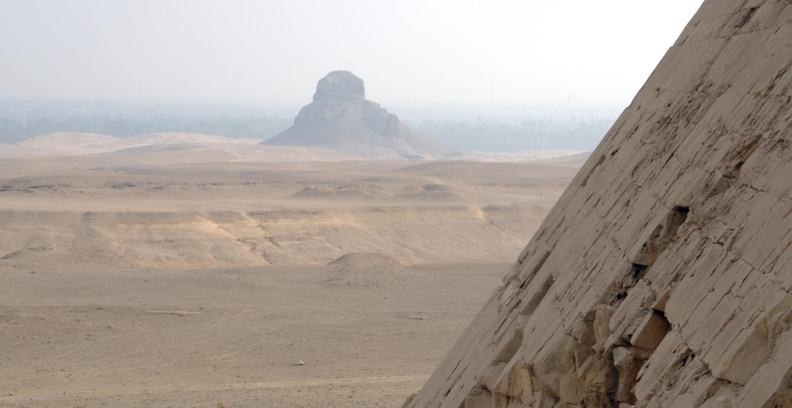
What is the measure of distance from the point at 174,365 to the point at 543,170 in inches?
1777

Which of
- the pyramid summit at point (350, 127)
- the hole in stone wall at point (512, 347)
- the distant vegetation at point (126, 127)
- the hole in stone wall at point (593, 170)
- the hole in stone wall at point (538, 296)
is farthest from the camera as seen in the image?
the distant vegetation at point (126, 127)

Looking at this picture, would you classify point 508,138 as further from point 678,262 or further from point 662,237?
point 678,262

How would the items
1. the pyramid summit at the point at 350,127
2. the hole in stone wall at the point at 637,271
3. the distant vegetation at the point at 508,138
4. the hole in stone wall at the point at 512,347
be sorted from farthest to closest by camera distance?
the distant vegetation at the point at 508,138
the pyramid summit at the point at 350,127
the hole in stone wall at the point at 512,347
the hole in stone wall at the point at 637,271

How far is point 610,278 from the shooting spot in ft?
17.6

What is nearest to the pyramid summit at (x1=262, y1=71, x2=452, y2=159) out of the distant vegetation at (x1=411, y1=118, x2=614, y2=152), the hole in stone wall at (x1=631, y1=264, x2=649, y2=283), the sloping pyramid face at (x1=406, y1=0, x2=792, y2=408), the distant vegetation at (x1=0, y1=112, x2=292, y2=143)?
the distant vegetation at (x1=411, y1=118, x2=614, y2=152)

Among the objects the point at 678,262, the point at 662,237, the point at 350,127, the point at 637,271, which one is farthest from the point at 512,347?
the point at 350,127

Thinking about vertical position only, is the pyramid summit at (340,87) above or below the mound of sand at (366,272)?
above

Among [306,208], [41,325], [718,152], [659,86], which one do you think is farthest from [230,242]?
[718,152]

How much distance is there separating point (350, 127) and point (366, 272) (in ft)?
267

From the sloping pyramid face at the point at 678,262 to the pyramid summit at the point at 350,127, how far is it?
91.3 metres

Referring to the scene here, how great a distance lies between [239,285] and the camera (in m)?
22.0

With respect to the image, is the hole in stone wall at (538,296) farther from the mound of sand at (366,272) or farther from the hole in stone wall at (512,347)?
the mound of sand at (366,272)

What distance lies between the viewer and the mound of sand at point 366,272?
74.6 ft

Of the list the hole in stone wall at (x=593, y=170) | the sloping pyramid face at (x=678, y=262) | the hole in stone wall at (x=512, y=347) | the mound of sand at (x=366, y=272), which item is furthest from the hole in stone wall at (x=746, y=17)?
the mound of sand at (x=366, y=272)
